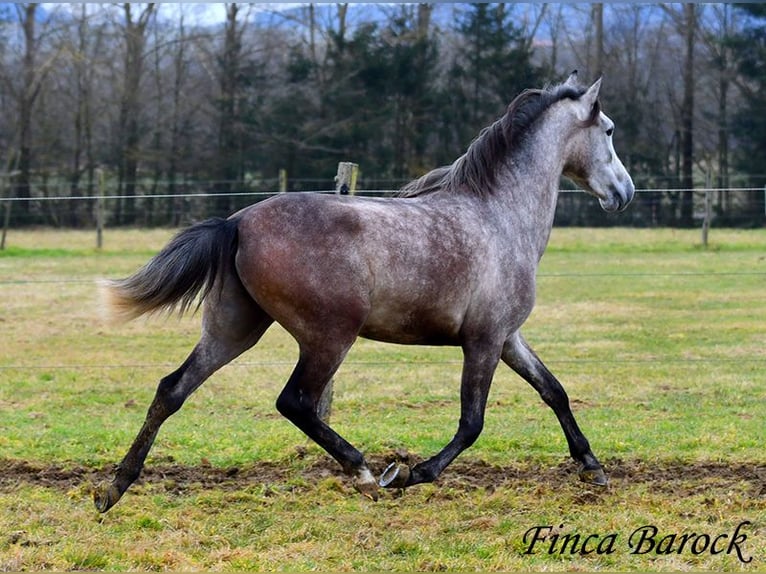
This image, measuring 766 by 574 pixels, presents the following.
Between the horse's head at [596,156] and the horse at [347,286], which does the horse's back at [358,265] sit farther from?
the horse's head at [596,156]

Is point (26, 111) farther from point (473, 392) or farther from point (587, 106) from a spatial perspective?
point (473, 392)

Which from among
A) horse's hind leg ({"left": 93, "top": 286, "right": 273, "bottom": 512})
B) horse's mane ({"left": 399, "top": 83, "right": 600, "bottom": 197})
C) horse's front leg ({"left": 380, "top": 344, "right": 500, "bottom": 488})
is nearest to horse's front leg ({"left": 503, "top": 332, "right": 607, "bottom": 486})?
horse's front leg ({"left": 380, "top": 344, "right": 500, "bottom": 488})

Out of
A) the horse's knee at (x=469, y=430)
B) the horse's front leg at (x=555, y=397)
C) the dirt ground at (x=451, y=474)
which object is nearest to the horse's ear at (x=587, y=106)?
the horse's front leg at (x=555, y=397)

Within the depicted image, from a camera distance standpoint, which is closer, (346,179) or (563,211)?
(346,179)

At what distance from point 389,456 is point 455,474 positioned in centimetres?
47

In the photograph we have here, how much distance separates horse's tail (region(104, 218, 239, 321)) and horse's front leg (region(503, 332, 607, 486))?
1.67 metres

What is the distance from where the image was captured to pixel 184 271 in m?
4.56

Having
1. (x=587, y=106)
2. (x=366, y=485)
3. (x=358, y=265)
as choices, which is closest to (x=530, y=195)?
(x=587, y=106)

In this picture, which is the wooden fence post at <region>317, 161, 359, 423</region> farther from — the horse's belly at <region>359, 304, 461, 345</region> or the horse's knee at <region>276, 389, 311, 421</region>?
the horse's knee at <region>276, 389, 311, 421</region>

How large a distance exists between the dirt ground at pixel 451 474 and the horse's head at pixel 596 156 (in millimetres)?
1516

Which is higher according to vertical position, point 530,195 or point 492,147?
point 492,147

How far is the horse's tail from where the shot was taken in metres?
4.55

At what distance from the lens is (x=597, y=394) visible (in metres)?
8.22

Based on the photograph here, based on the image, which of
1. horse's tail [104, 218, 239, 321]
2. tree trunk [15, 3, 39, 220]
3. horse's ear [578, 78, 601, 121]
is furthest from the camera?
tree trunk [15, 3, 39, 220]
